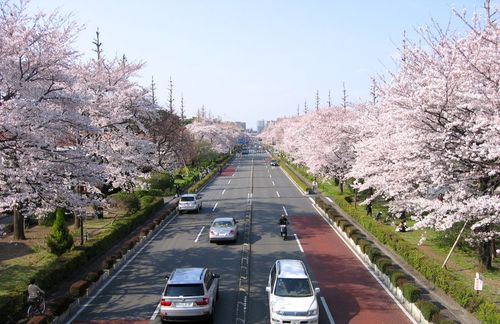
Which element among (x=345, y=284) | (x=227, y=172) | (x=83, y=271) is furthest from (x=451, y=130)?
(x=227, y=172)

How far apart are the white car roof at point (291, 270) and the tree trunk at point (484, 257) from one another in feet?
28.2

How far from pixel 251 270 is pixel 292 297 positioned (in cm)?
637

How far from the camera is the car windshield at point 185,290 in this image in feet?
44.3

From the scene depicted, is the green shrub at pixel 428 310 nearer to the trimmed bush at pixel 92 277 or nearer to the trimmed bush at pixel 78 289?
the trimmed bush at pixel 78 289

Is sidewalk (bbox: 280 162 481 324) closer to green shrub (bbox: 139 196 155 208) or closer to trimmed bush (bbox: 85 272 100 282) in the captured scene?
trimmed bush (bbox: 85 272 100 282)

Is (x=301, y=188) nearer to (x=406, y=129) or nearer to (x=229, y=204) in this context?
(x=229, y=204)

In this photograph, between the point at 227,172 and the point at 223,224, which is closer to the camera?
the point at 223,224

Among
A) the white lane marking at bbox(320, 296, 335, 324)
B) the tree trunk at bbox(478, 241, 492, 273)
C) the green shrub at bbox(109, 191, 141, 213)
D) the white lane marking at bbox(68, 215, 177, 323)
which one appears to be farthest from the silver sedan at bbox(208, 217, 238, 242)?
the tree trunk at bbox(478, 241, 492, 273)

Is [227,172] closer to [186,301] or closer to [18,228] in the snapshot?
[18,228]

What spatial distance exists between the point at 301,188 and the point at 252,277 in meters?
32.6

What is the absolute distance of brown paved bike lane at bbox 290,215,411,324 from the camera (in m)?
→ 14.7

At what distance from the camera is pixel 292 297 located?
45.8 ft

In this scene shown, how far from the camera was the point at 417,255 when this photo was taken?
19438 millimetres

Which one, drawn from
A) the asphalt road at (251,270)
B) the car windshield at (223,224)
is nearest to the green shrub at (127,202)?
the asphalt road at (251,270)
